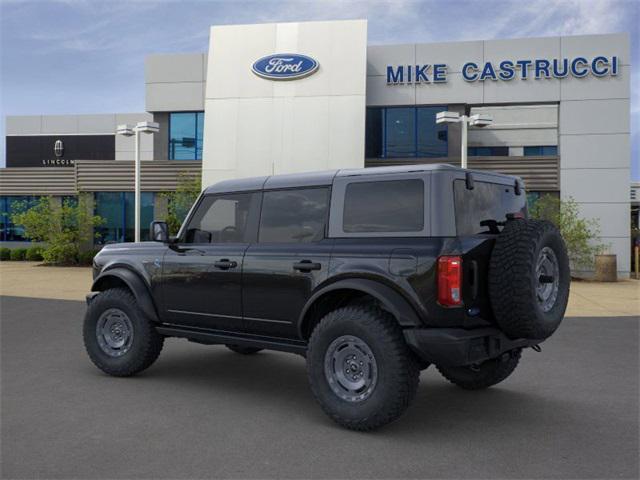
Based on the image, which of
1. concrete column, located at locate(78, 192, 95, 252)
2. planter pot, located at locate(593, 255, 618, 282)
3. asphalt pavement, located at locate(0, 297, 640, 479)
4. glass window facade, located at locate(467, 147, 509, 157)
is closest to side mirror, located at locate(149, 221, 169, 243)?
asphalt pavement, located at locate(0, 297, 640, 479)

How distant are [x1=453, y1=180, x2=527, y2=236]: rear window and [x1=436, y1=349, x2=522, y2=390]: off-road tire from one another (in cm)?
143

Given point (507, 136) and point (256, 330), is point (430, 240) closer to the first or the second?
point (256, 330)

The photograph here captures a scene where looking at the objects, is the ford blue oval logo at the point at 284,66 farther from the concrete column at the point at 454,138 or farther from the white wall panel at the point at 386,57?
the concrete column at the point at 454,138

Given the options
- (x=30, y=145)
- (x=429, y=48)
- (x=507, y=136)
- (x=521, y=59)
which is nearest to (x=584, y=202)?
(x=521, y=59)

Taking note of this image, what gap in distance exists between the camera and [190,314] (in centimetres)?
595

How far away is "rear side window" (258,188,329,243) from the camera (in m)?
5.28

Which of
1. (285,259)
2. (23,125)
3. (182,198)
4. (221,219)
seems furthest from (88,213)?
(23,125)

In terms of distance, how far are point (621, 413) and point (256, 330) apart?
3183 millimetres

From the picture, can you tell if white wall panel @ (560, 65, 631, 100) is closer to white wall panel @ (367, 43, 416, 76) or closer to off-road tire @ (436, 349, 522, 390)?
white wall panel @ (367, 43, 416, 76)

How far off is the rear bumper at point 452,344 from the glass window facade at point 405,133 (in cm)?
1997

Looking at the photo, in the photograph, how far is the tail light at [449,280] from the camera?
14.3 ft

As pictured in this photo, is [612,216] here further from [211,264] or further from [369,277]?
[369,277]

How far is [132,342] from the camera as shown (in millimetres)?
6375

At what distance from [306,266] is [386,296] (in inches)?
31.1
